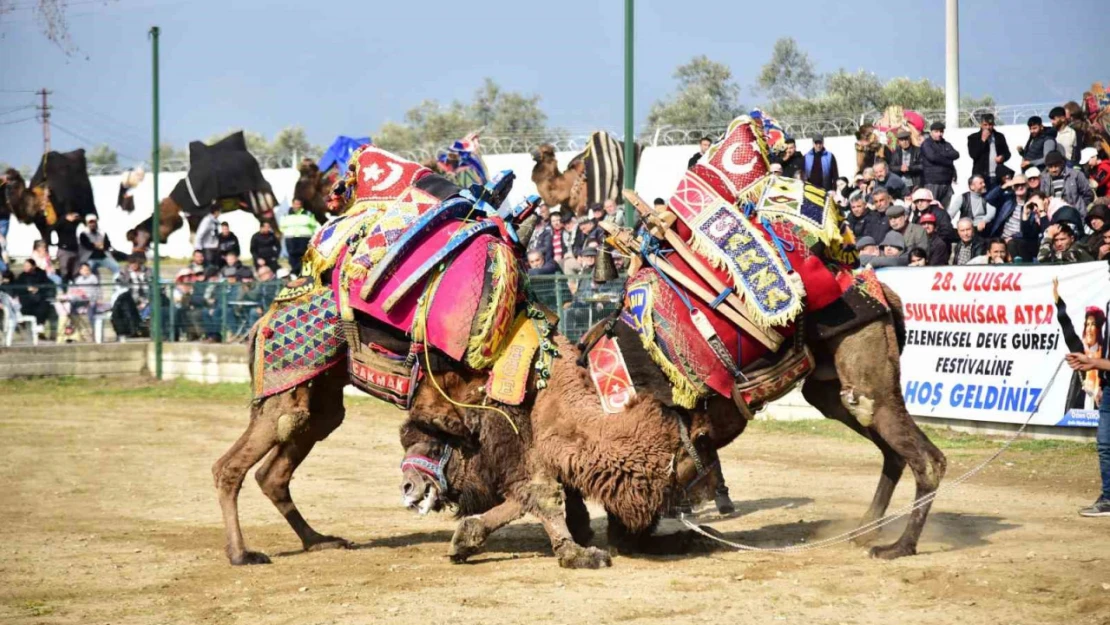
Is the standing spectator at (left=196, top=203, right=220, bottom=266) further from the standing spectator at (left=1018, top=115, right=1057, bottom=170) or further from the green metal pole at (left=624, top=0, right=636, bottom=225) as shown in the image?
the standing spectator at (left=1018, top=115, right=1057, bottom=170)

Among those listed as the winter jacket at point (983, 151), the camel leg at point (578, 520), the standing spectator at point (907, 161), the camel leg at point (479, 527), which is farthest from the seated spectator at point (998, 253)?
the camel leg at point (479, 527)

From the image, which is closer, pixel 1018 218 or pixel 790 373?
pixel 790 373

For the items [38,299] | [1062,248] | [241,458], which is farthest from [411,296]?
[38,299]

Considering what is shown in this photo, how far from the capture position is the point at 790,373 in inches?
306

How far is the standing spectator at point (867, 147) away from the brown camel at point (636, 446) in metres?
9.60

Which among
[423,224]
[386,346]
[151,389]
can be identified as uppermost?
[423,224]

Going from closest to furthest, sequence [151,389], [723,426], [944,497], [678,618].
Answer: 1. [678,618]
2. [723,426]
3. [944,497]
4. [151,389]

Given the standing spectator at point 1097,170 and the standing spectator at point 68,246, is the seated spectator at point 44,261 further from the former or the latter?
the standing spectator at point 1097,170

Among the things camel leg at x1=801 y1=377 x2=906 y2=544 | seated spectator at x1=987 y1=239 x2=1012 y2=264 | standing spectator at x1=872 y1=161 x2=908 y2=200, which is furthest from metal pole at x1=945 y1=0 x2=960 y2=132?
camel leg at x1=801 y1=377 x2=906 y2=544

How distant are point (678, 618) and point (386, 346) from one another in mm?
2674

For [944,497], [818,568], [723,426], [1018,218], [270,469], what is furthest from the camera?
[1018,218]

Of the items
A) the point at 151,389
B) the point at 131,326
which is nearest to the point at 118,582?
the point at 151,389

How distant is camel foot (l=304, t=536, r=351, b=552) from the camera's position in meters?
8.53

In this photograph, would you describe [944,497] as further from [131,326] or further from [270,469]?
[131,326]
